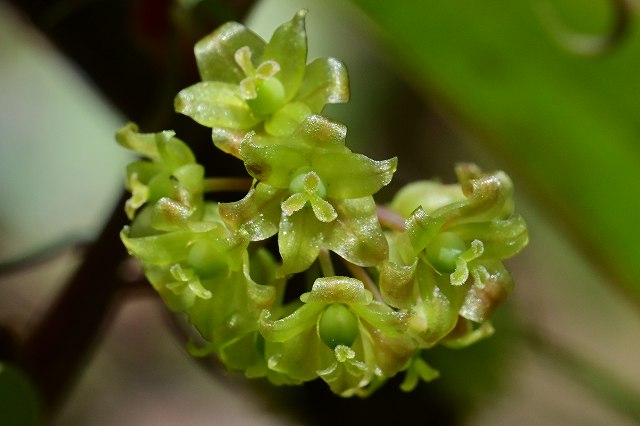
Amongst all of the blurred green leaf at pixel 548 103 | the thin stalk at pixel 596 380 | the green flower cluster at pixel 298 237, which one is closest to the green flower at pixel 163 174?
the green flower cluster at pixel 298 237

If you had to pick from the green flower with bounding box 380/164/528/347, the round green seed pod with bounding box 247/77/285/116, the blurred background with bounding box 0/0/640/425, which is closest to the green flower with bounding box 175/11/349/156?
the round green seed pod with bounding box 247/77/285/116

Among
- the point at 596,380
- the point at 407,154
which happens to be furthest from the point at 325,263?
the point at 407,154

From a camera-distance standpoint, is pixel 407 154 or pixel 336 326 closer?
pixel 336 326

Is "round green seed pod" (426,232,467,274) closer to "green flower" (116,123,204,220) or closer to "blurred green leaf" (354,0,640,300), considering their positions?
"green flower" (116,123,204,220)

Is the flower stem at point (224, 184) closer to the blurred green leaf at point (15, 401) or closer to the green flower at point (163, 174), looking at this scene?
the green flower at point (163, 174)

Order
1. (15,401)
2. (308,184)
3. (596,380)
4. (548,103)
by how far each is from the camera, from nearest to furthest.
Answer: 1. (308,184)
2. (15,401)
3. (548,103)
4. (596,380)

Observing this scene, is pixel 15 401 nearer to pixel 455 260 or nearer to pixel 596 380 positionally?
pixel 455 260
